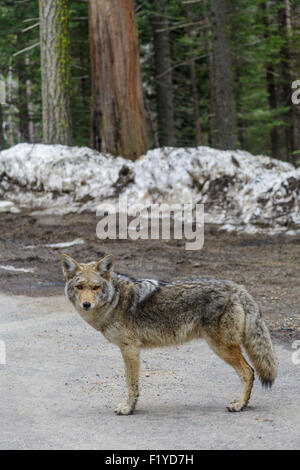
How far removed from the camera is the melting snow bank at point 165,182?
15570mm

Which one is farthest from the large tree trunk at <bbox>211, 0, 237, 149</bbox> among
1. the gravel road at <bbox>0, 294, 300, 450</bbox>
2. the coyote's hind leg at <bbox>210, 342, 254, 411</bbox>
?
the coyote's hind leg at <bbox>210, 342, 254, 411</bbox>

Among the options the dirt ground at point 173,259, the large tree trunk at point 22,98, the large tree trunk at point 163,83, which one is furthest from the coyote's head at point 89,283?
the large tree trunk at point 22,98

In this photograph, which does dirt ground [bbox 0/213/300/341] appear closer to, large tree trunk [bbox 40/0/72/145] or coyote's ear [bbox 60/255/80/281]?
coyote's ear [bbox 60/255/80/281]

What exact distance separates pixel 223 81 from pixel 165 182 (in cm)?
454

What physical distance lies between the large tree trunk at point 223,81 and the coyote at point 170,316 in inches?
583

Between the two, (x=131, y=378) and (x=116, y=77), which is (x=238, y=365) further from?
(x=116, y=77)

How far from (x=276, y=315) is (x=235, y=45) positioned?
2027 cm

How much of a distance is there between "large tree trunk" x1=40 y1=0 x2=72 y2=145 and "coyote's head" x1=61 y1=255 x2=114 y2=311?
14927 millimetres

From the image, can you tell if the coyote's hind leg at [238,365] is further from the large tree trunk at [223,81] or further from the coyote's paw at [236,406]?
the large tree trunk at [223,81]

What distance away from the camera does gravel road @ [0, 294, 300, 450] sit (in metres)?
5.09

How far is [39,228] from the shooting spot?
16.6m

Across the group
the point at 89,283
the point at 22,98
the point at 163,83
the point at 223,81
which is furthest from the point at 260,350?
the point at 22,98

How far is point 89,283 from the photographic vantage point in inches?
239
